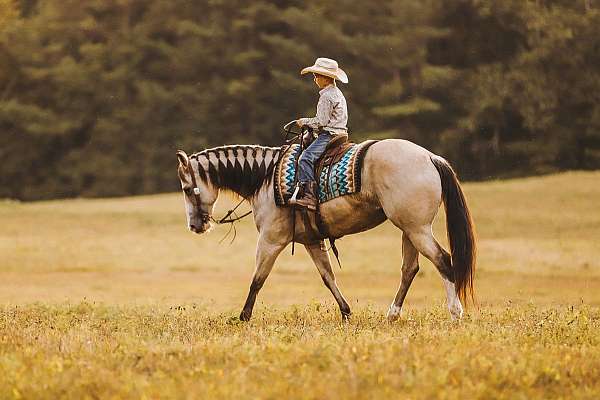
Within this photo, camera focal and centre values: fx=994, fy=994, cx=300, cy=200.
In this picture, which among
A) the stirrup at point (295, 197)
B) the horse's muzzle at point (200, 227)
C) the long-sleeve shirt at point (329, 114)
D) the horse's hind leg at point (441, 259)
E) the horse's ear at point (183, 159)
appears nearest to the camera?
the horse's hind leg at point (441, 259)

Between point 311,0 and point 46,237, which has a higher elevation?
point 311,0

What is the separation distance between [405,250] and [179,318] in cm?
265

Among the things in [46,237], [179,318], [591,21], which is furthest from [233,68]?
[179,318]

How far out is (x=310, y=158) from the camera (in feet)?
35.0

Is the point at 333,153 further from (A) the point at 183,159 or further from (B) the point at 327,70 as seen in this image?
(A) the point at 183,159

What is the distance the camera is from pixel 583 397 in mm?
6688

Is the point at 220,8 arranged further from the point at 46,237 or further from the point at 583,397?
the point at 583,397

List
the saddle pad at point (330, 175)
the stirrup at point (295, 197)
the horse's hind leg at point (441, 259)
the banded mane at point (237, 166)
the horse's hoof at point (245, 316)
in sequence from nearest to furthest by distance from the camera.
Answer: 1. the horse's hind leg at point (441, 259)
2. the saddle pad at point (330, 175)
3. the stirrup at point (295, 197)
4. the horse's hoof at point (245, 316)
5. the banded mane at point (237, 166)

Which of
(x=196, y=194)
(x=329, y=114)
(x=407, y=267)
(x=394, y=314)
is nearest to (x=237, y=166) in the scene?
(x=196, y=194)

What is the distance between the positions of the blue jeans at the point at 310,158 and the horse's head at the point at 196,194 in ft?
4.14

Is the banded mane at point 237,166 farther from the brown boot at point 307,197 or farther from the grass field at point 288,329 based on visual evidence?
the grass field at point 288,329

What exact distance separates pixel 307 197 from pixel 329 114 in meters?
0.93

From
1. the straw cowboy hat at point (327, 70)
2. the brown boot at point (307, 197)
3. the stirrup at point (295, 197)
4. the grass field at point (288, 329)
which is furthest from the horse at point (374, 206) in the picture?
the straw cowboy hat at point (327, 70)

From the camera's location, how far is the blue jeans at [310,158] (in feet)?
34.9
